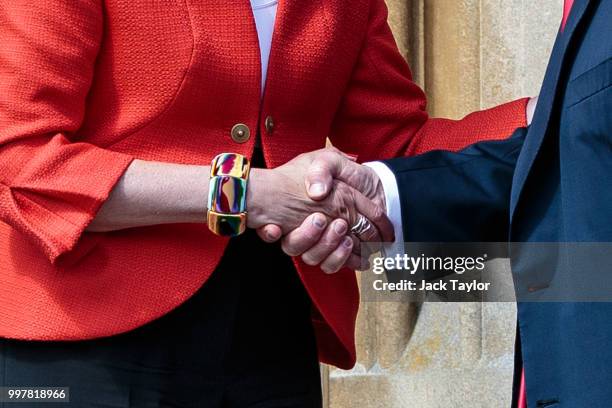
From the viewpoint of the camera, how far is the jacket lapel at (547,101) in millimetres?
1469

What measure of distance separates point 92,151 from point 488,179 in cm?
62

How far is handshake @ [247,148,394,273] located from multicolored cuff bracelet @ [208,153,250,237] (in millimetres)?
38

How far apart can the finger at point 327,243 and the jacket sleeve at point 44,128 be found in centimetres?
32

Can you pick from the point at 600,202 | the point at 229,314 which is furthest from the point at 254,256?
the point at 600,202

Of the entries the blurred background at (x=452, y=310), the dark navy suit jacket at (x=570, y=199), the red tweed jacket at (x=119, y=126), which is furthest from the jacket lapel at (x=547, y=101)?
the blurred background at (x=452, y=310)

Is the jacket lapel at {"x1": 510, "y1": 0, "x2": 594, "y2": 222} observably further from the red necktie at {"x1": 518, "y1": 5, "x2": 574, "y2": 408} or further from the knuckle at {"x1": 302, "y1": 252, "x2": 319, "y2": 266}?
the knuckle at {"x1": 302, "y1": 252, "x2": 319, "y2": 266}

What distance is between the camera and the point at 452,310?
9.97ft

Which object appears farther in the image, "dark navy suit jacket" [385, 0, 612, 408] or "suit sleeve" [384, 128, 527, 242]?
"suit sleeve" [384, 128, 527, 242]

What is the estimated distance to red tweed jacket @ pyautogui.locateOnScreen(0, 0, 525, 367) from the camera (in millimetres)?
1750

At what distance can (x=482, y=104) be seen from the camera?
3.09 m

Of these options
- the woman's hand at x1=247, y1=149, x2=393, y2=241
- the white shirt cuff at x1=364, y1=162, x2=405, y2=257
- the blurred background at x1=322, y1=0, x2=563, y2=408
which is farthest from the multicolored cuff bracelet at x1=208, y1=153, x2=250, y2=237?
the blurred background at x1=322, y1=0, x2=563, y2=408

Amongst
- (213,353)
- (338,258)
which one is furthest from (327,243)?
(213,353)

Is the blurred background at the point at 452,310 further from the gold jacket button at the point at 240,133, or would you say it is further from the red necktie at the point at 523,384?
the red necktie at the point at 523,384

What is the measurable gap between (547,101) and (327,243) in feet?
1.69
